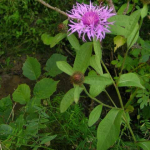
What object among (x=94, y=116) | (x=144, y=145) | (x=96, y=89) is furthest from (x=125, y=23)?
(x=144, y=145)

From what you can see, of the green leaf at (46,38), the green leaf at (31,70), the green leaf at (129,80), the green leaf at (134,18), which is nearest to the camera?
the green leaf at (134,18)

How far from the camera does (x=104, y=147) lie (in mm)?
1106

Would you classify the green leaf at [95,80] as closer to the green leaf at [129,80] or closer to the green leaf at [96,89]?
the green leaf at [96,89]

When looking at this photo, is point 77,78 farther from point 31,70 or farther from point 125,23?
point 31,70

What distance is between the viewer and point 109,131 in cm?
114

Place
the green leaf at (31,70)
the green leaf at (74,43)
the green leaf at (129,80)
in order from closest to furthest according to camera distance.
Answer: the green leaf at (74,43) → the green leaf at (129,80) → the green leaf at (31,70)

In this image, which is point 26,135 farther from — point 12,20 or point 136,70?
point 12,20

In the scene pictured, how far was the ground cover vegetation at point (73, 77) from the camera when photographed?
105 cm

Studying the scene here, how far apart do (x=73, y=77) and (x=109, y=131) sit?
1.08 feet

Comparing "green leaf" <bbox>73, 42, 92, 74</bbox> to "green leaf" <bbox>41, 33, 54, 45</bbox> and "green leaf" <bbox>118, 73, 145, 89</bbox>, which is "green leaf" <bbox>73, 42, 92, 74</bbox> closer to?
"green leaf" <bbox>118, 73, 145, 89</bbox>

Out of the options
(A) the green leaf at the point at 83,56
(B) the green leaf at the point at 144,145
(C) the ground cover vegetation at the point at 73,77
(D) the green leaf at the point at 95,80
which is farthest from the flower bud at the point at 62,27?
(B) the green leaf at the point at 144,145

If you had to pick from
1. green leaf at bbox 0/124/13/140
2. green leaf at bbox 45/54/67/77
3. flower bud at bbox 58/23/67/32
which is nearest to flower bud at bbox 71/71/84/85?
flower bud at bbox 58/23/67/32

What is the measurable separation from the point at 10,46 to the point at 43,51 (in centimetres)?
29

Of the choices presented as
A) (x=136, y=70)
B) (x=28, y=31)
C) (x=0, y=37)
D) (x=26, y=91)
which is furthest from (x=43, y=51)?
(x=136, y=70)
